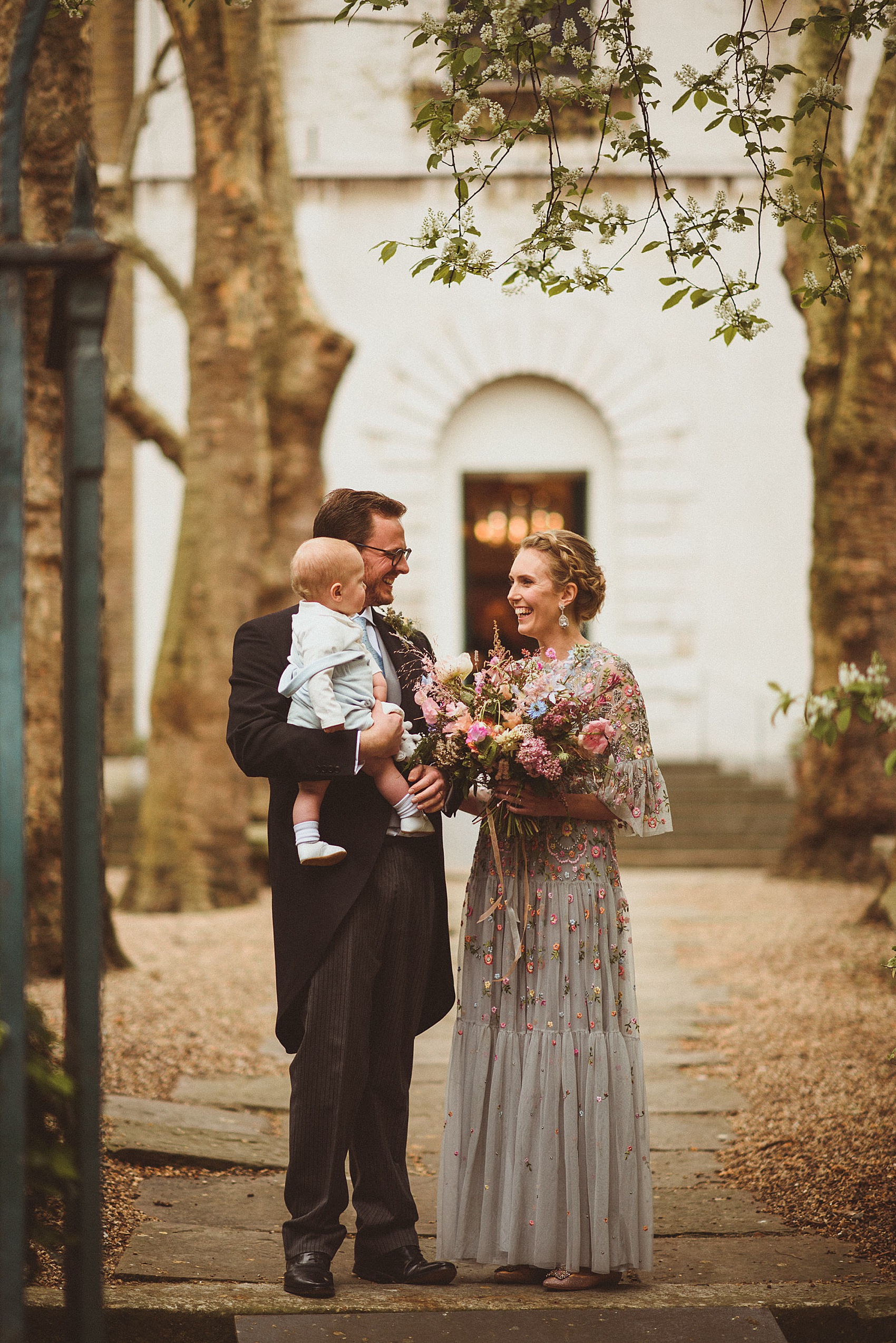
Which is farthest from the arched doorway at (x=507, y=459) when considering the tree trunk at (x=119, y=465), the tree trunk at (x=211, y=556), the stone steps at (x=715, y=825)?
the tree trunk at (x=211, y=556)

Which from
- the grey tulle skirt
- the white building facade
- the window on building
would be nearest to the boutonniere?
the grey tulle skirt

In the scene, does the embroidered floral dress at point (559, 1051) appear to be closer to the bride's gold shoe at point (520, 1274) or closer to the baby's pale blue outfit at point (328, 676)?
the bride's gold shoe at point (520, 1274)

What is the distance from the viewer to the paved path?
368 centimetres

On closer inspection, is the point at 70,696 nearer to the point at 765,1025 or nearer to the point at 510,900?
the point at 510,900

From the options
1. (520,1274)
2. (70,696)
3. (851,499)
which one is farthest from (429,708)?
(851,499)

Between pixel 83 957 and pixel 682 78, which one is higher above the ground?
pixel 682 78

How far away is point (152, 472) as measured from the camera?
68.1 feet

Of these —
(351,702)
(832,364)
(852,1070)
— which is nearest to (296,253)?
(832,364)

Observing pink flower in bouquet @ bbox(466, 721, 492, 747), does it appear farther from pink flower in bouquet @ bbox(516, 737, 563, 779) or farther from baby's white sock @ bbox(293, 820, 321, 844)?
baby's white sock @ bbox(293, 820, 321, 844)

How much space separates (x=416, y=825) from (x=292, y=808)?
35 cm

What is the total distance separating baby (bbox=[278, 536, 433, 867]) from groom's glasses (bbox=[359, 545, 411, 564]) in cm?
11

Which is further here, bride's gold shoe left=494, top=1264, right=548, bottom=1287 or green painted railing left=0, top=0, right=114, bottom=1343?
bride's gold shoe left=494, top=1264, right=548, bottom=1287

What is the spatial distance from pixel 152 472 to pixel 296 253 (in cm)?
760

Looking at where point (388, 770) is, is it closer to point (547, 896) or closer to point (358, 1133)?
point (547, 896)
